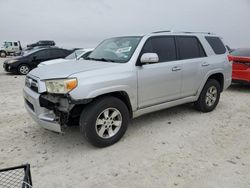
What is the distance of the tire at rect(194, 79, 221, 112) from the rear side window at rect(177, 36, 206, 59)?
A: 2.35 feet

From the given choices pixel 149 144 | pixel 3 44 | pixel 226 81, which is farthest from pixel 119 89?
pixel 3 44

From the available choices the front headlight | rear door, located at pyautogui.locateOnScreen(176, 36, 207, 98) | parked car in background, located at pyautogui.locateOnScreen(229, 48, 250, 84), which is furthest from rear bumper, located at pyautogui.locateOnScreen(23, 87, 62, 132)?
parked car in background, located at pyautogui.locateOnScreen(229, 48, 250, 84)

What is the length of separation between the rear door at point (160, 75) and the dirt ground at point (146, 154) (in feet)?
2.10

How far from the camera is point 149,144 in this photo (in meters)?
3.64

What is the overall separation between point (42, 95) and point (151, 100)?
72.5 inches

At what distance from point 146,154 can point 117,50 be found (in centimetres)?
196

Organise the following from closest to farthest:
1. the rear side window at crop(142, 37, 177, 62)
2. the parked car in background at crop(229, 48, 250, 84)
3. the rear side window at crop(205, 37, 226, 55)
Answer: the rear side window at crop(142, 37, 177, 62) → the rear side window at crop(205, 37, 226, 55) → the parked car in background at crop(229, 48, 250, 84)

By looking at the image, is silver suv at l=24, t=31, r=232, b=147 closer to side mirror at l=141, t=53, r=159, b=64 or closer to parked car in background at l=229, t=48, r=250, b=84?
side mirror at l=141, t=53, r=159, b=64

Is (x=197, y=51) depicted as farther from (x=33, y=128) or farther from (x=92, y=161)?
(x=33, y=128)

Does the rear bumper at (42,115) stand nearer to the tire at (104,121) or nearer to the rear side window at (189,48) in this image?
the tire at (104,121)

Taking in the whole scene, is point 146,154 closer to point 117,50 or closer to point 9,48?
point 117,50

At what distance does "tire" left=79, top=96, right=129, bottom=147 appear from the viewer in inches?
126

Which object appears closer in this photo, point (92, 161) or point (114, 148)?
point (92, 161)

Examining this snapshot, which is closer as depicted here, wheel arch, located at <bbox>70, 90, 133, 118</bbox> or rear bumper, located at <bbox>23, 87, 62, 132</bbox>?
rear bumper, located at <bbox>23, 87, 62, 132</bbox>
